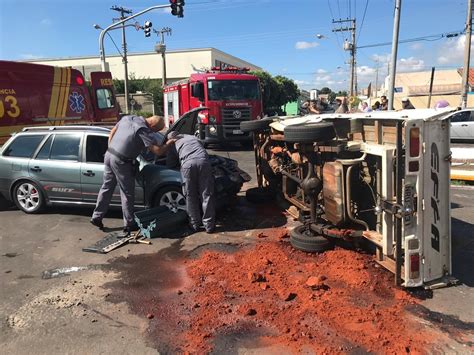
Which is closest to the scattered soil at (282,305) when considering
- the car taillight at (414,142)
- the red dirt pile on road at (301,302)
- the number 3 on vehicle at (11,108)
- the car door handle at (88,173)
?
the red dirt pile on road at (301,302)

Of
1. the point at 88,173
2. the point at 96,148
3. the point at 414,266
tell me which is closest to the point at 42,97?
the point at 96,148

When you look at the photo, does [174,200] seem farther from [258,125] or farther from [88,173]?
[258,125]

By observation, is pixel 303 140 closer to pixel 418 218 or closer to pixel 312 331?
pixel 418 218

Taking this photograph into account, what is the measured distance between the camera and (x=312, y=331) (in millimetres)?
3588

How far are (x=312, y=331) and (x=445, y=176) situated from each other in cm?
203

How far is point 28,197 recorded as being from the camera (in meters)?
7.40

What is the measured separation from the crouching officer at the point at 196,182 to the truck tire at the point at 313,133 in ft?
5.21

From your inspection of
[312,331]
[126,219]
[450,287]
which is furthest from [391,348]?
[126,219]

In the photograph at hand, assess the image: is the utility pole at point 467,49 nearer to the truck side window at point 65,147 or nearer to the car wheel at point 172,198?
the car wheel at point 172,198

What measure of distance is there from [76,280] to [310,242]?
2.72 m

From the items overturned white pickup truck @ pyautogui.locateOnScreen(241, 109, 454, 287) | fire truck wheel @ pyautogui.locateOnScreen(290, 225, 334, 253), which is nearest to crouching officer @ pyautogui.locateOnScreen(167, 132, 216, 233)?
overturned white pickup truck @ pyautogui.locateOnScreen(241, 109, 454, 287)

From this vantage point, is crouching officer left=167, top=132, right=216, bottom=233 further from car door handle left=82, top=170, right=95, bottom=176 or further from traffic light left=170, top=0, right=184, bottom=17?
traffic light left=170, top=0, right=184, bottom=17

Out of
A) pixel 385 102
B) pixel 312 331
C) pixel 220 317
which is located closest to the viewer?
pixel 312 331

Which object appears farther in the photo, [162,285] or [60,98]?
[60,98]
